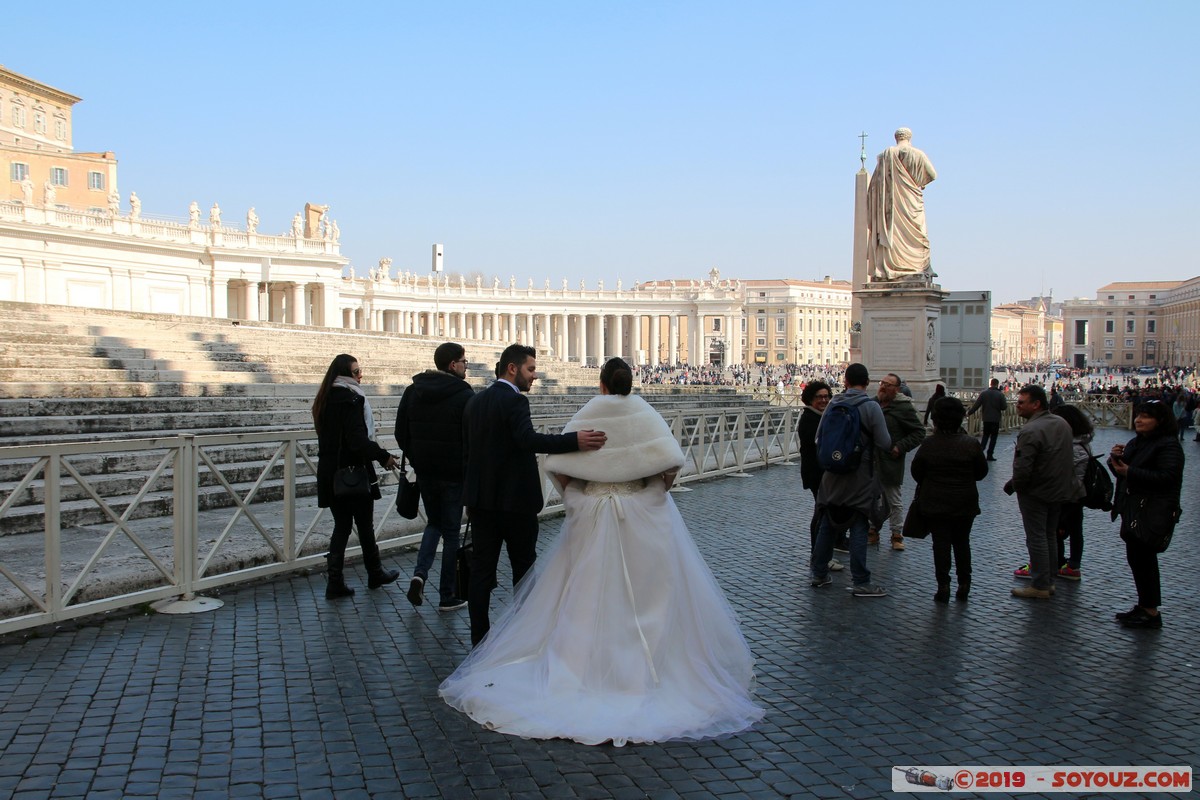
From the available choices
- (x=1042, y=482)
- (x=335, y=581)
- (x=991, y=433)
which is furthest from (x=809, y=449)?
(x=991, y=433)

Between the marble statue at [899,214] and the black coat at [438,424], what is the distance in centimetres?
1290

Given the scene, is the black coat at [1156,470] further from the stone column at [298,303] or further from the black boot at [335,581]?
the stone column at [298,303]

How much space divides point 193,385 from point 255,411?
3.03ft

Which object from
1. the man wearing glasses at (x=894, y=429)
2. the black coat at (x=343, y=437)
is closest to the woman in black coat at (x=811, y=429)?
the man wearing glasses at (x=894, y=429)

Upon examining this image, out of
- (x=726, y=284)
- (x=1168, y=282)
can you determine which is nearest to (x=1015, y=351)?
(x=1168, y=282)

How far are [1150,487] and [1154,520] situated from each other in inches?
8.4

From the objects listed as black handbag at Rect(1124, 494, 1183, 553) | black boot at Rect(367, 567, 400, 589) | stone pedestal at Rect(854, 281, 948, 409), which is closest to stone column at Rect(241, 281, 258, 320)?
stone pedestal at Rect(854, 281, 948, 409)

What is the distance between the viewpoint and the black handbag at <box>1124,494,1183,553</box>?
228 inches

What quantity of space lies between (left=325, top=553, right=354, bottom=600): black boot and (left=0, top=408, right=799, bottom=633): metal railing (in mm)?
654

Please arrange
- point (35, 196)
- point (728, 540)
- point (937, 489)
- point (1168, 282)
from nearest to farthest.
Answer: point (937, 489) < point (728, 540) < point (35, 196) < point (1168, 282)

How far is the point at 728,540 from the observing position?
29.0 feet

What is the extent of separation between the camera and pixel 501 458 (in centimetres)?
497

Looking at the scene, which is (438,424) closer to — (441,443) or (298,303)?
(441,443)

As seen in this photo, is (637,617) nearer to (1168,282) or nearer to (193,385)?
(193,385)
